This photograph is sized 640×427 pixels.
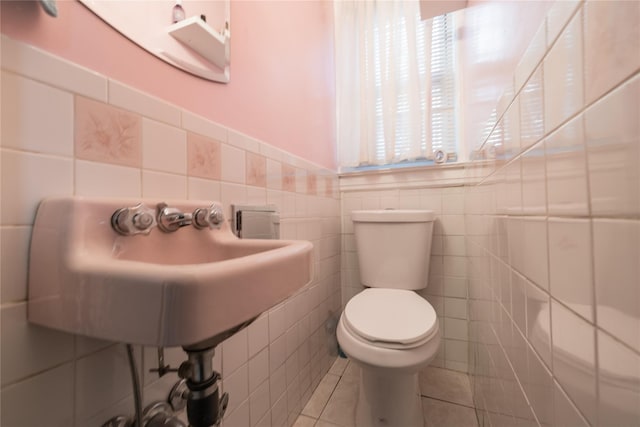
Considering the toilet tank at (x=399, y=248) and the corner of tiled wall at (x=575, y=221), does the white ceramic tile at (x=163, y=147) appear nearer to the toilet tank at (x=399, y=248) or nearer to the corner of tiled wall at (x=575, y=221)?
the corner of tiled wall at (x=575, y=221)

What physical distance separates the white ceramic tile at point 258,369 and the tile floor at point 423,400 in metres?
0.38

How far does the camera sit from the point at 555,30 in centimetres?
37

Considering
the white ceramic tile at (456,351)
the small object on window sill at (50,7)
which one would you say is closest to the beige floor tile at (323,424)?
the white ceramic tile at (456,351)

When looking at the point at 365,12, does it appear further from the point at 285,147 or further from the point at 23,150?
the point at 23,150

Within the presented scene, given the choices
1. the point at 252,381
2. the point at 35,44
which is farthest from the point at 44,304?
the point at 252,381

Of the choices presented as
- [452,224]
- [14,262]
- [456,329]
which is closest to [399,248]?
[452,224]

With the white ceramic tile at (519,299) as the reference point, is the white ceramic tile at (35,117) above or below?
above

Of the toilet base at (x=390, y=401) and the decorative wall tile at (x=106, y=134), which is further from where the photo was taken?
the toilet base at (x=390, y=401)

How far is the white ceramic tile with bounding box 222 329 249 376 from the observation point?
2.33 ft

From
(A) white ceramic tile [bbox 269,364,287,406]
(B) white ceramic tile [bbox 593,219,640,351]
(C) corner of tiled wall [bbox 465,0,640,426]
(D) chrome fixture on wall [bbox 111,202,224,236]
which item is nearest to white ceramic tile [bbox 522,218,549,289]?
(C) corner of tiled wall [bbox 465,0,640,426]

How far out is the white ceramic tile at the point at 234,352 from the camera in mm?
710

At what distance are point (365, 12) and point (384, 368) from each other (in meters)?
1.84

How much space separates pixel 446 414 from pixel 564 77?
1273 mm

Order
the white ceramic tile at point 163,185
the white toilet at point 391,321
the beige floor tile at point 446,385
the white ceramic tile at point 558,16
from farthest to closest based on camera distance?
1. the beige floor tile at point 446,385
2. the white toilet at point 391,321
3. the white ceramic tile at point 163,185
4. the white ceramic tile at point 558,16
